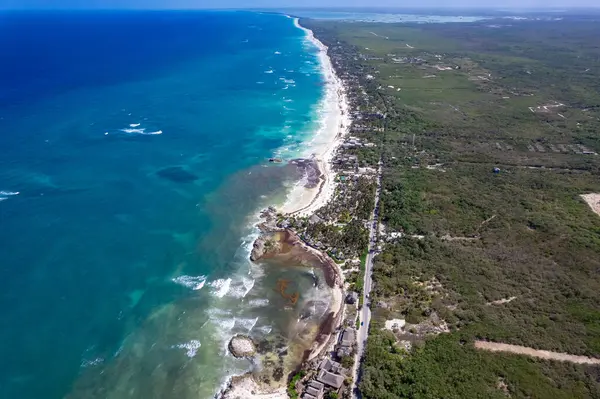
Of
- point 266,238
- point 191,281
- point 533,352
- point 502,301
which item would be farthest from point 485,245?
point 191,281

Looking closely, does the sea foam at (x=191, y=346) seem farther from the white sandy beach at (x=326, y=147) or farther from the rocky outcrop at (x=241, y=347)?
the white sandy beach at (x=326, y=147)

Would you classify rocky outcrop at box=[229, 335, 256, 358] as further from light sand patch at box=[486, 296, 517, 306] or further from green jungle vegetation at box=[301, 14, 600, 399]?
light sand patch at box=[486, 296, 517, 306]

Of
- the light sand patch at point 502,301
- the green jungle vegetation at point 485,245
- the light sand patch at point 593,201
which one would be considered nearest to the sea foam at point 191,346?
the green jungle vegetation at point 485,245

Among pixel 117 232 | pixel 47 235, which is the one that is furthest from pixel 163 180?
pixel 47 235

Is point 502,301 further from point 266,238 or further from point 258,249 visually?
point 266,238

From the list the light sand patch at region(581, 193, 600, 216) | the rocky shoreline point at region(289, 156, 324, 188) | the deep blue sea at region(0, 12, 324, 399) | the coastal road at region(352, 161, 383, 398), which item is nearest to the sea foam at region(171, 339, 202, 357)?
the deep blue sea at region(0, 12, 324, 399)
